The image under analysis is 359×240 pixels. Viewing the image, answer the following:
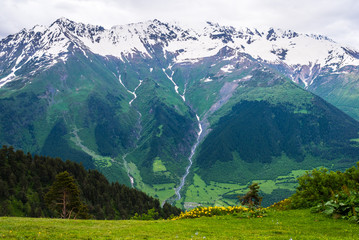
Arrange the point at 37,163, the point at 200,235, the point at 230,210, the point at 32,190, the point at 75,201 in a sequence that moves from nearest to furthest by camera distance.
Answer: the point at 200,235, the point at 230,210, the point at 75,201, the point at 32,190, the point at 37,163

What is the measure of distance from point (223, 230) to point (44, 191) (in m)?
106

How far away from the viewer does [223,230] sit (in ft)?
103

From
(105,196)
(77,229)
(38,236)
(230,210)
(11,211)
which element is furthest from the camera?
(105,196)

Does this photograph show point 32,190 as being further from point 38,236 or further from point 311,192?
point 311,192

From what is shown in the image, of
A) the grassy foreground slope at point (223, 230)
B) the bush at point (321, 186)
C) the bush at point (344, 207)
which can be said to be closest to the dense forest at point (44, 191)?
the grassy foreground slope at point (223, 230)

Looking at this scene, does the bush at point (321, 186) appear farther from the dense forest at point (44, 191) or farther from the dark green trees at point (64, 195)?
the dense forest at point (44, 191)

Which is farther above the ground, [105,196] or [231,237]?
[231,237]

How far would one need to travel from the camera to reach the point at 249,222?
35.4 meters

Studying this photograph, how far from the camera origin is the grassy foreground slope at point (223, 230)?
26.5 metres

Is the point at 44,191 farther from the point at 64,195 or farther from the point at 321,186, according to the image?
the point at 321,186

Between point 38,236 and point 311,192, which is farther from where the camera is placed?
point 311,192

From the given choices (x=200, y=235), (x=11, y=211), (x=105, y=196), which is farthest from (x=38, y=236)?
(x=105, y=196)

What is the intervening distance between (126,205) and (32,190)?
5224 centimetres

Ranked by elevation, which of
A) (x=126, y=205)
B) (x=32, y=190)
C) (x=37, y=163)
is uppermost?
(x=37, y=163)
